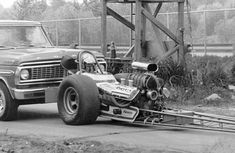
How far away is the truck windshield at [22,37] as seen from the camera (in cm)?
1273

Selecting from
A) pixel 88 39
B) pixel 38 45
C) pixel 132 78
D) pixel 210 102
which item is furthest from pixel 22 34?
pixel 88 39

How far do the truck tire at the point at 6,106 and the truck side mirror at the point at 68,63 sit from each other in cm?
120

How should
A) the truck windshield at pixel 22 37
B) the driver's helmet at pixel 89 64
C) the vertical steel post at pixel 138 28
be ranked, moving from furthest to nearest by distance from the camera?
the vertical steel post at pixel 138 28 → the truck windshield at pixel 22 37 → the driver's helmet at pixel 89 64

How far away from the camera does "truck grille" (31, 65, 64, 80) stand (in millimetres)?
11320

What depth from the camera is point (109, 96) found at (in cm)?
1028

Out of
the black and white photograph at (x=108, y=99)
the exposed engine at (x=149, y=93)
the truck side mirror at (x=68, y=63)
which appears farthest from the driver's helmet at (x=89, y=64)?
the exposed engine at (x=149, y=93)

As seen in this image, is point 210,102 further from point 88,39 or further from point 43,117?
point 88,39

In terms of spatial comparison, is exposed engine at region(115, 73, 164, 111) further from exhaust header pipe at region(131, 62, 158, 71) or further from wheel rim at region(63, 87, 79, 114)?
wheel rim at region(63, 87, 79, 114)

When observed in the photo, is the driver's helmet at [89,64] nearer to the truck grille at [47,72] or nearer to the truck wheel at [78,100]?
the truck grille at [47,72]

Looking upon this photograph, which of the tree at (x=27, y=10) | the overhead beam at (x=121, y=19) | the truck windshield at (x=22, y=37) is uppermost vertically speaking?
the tree at (x=27, y=10)

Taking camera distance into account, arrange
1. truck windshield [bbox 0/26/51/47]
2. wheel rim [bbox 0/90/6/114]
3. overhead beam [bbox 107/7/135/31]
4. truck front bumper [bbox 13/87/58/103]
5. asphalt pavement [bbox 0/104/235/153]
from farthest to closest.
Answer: overhead beam [bbox 107/7/135/31]
truck windshield [bbox 0/26/51/47]
wheel rim [bbox 0/90/6/114]
truck front bumper [bbox 13/87/58/103]
asphalt pavement [bbox 0/104/235/153]

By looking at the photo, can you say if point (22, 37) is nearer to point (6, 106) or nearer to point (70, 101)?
point (6, 106)

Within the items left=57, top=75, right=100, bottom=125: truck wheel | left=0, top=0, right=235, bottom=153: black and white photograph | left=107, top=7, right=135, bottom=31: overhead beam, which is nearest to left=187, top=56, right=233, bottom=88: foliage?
left=0, top=0, right=235, bottom=153: black and white photograph

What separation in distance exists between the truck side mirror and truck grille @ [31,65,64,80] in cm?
21
